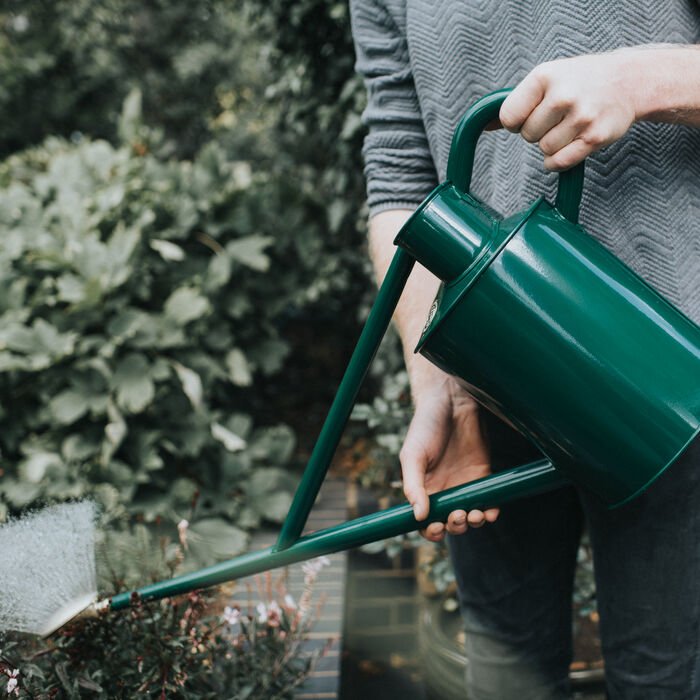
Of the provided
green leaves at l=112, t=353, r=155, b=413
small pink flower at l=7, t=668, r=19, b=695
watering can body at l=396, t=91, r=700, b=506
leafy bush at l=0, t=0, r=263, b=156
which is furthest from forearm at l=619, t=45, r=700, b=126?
leafy bush at l=0, t=0, r=263, b=156

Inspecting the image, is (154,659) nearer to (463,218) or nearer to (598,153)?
(463,218)

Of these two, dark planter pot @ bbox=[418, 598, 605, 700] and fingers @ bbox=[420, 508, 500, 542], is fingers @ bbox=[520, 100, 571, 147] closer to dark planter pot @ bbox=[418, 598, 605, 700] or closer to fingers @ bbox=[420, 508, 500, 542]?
fingers @ bbox=[420, 508, 500, 542]

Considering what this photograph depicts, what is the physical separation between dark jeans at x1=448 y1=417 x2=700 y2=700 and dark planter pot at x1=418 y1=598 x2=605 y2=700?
25.8 inches

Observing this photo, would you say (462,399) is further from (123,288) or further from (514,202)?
(123,288)

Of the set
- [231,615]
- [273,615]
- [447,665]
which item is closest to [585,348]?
[231,615]

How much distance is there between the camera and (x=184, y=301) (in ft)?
8.16

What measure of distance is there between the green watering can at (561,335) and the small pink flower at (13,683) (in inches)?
24.4

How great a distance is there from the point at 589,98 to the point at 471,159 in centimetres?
12

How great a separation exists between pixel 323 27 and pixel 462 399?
6.51 feet

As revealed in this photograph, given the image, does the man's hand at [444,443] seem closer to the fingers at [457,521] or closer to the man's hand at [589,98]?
the fingers at [457,521]

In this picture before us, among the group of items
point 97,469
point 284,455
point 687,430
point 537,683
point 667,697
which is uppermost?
point 687,430

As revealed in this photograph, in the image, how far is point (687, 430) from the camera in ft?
2.21

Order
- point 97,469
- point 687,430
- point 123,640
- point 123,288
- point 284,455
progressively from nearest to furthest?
point 687,430, point 123,640, point 97,469, point 123,288, point 284,455

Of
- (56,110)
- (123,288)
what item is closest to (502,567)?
(123,288)
